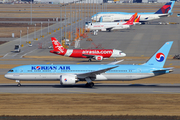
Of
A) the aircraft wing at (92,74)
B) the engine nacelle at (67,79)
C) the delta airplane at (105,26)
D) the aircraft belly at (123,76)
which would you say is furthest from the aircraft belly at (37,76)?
the delta airplane at (105,26)

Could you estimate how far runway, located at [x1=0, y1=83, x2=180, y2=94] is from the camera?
4862cm

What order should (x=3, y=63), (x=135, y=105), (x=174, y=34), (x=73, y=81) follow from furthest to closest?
1. (x=174, y=34)
2. (x=3, y=63)
3. (x=73, y=81)
4. (x=135, y=105)

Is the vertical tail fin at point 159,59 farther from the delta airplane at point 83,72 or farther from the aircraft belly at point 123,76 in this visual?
the aircraft belly at point 123,76

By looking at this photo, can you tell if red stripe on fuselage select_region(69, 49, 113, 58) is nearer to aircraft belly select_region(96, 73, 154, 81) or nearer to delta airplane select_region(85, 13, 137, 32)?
aircraft belly select_region(96, 73, 154, 81)

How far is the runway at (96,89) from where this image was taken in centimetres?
4862

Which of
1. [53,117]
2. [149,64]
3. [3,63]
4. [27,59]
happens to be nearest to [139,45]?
[27,59]

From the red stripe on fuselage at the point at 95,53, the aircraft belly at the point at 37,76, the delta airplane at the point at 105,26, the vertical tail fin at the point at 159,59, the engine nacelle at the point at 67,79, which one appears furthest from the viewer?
the delta airplane at the point at 105,26

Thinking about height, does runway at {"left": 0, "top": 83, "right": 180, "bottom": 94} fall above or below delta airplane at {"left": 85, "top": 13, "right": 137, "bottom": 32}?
below

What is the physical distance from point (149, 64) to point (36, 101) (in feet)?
68.6

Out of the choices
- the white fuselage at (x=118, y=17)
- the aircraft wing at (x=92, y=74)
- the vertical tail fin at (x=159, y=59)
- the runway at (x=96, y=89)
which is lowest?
the runway at (x=96, y=89)

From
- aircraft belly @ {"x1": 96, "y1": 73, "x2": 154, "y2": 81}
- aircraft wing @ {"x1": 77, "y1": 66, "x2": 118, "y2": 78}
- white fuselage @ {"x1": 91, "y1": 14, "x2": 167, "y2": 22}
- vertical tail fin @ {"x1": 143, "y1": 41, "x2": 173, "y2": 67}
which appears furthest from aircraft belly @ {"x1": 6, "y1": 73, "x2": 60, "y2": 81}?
white fuselage @ {"x1": 91, "y1": 14, "x2": 167, "y2": 22}

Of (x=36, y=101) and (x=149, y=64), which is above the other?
(x=149, y=64)

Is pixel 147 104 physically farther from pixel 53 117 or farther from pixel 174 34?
pixel 174 34

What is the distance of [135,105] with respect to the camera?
40.8m
